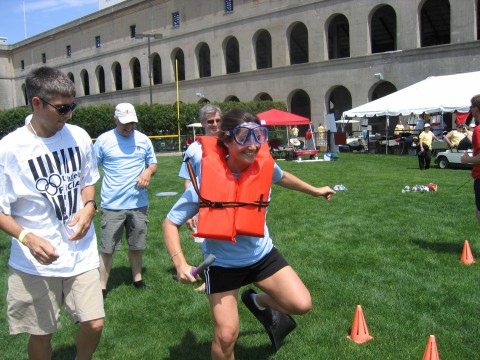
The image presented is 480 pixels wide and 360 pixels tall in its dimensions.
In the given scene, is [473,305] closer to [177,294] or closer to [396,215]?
[177,294]

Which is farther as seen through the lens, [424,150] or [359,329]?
[424,150]

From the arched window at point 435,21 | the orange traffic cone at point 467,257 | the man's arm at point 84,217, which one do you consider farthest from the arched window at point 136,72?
the man's arm at point 84,217

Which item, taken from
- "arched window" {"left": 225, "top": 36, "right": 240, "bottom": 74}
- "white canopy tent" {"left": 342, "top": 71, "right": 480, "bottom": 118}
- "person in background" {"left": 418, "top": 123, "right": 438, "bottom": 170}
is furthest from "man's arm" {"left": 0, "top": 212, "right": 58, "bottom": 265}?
"arched window" {"left": 225, "top": 36, "right": 240, "bottom": 74}

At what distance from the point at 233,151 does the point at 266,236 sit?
0.75 metres

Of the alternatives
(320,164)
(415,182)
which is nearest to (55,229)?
(415,182)

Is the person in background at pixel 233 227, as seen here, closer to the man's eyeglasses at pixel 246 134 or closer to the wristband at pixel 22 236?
the man's eyeglasses at pixel 246 134

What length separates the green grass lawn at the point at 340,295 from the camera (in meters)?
4.47

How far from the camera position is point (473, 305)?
17.1ft

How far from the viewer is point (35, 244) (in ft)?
9.96

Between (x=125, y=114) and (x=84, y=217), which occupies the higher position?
(x=125, y=114)

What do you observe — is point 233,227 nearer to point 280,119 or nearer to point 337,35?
point 280,119

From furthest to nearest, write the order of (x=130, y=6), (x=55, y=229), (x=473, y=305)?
(x=130, y=6) < (x=473, y=305) < (x=55, y=229)

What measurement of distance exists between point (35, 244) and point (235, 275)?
131 centimetres

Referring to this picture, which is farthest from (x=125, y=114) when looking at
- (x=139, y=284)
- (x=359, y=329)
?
(x=359, y=329)
